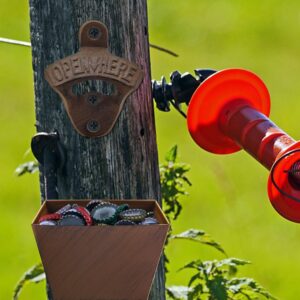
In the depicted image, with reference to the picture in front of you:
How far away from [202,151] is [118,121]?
22.5ft

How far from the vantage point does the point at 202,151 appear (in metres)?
11.4

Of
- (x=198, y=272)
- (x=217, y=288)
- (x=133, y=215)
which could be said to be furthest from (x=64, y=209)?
(x=198, y=272)

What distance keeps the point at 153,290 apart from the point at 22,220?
19.2 feet

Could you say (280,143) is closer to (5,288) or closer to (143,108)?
(143,108)

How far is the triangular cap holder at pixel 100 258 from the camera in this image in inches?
157

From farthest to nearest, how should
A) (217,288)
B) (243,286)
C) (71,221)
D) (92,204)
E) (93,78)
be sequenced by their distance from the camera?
(243,286) < (217,288) < (93,78) < (92,204) < (71,221)

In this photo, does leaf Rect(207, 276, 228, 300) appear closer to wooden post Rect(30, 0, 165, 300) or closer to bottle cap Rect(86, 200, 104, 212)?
wooden post Rect(30, 0, 165, 300)

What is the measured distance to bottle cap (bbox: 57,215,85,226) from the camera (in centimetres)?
400

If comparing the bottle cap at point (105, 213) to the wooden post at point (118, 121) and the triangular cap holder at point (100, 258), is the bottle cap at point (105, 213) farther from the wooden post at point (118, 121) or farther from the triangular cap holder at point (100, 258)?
the wooden post at point (118, 121)

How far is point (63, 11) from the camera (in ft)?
14.9

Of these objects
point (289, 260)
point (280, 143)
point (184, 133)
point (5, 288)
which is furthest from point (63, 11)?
point (184, 133)

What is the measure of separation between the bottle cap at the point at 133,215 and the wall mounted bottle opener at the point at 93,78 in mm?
489

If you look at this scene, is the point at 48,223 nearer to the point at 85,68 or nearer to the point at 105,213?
the point at 105,213

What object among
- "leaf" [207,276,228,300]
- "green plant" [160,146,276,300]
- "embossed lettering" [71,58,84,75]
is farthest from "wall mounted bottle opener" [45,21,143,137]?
"leaf" [207,276,228,300]
